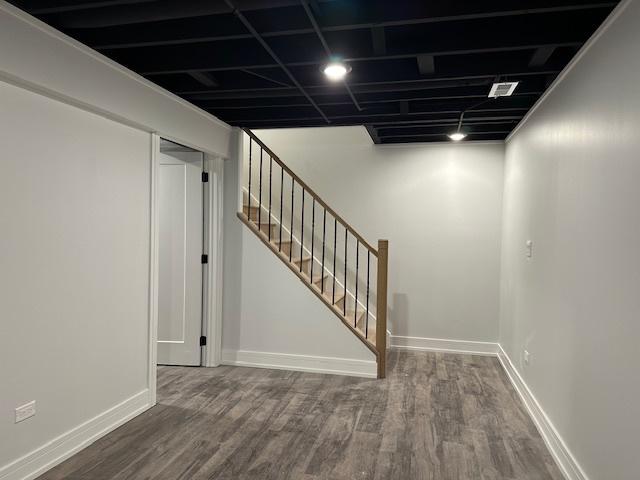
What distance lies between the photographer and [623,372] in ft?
6.07

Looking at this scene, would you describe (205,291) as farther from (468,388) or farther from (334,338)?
(468,388)

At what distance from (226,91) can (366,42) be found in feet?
4.10

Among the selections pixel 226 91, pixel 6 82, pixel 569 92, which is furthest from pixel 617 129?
pixel 6 82

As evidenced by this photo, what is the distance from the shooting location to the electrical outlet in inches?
90.4

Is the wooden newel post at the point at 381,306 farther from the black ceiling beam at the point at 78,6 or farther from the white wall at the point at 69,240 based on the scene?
the black ceiling beam at the point at 78,6

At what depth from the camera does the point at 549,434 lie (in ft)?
9.32

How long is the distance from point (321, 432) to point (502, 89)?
103 inches

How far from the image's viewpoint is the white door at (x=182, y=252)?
14.4 ft

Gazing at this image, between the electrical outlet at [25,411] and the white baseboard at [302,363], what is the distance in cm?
222

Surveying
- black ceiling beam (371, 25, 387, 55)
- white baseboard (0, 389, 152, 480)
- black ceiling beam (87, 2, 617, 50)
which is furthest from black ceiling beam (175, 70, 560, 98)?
white baseboard (0, 389, 152, 480)

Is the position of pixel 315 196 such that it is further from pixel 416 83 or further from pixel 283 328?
pixel 416 83

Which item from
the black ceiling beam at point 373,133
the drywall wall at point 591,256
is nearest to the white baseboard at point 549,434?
the drywall wall at point 591,256

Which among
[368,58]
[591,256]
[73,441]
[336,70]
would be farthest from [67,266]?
[591,256]

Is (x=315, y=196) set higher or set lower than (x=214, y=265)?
higher
